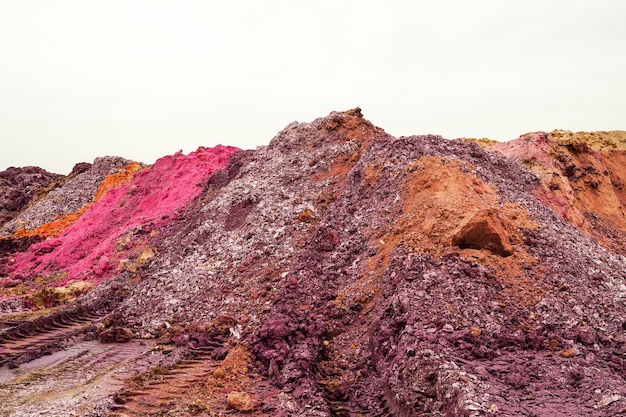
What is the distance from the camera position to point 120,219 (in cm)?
2539

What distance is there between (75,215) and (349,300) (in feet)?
76.9

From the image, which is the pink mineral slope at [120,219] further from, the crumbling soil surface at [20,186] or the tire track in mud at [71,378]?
the crumbling soil surface at [20,186]

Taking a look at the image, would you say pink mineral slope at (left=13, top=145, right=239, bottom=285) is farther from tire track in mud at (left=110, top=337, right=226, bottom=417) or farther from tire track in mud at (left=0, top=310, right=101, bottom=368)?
tire track in mud at (left=110, top=337, right=226, bottom=417)

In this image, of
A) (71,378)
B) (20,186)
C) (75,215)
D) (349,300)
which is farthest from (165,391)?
(20,186)

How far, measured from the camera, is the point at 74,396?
9719mm

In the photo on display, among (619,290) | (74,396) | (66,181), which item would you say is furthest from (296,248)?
(66,181)

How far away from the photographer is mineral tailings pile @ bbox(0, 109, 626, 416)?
28.9ft

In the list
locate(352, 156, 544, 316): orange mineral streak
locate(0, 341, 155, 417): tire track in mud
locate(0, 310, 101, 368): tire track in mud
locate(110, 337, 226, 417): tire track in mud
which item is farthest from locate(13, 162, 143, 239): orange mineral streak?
locate(352, 156, 544, 316): orange mineral streak

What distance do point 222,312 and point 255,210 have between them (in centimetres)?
522

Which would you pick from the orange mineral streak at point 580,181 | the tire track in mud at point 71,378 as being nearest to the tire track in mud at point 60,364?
the tire track in mud at point 71,378

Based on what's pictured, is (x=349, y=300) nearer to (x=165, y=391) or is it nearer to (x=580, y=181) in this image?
(x=165, y=391)

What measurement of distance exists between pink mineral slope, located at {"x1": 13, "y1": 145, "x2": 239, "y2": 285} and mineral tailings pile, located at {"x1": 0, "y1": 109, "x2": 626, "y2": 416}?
1.00ft

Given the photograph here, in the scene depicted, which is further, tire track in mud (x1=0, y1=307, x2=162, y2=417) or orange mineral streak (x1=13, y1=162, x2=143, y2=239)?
orange mineral streak (x1=13, y1=162, x2=143, y2=239)

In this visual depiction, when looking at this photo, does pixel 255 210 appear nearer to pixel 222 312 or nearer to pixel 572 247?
pixel 222 312
